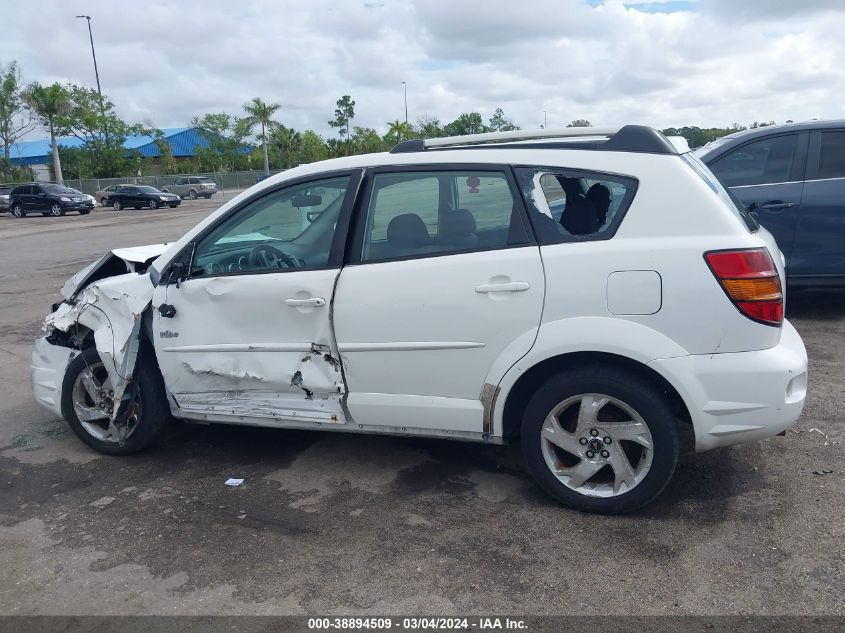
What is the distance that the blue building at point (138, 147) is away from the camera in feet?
226

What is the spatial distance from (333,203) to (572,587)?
2.26 meters

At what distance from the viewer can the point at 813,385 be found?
5277 millimetres

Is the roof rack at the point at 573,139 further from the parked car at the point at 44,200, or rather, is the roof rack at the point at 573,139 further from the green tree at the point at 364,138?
the green tree at the point at 364,138

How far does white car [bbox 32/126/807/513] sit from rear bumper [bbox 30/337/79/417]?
0.43m

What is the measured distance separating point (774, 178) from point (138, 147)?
227 feet

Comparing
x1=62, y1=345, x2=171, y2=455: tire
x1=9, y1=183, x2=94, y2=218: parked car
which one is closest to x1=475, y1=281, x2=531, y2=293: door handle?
x1=62, y1=345, x2=171, y2=455: tire

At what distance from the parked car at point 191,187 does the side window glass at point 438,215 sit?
4847 centimetres

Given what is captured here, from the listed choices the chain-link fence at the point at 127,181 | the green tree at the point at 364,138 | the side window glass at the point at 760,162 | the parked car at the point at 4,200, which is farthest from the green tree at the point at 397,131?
the side window glass at the point at 760,162

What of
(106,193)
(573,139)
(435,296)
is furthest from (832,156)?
(106,193)

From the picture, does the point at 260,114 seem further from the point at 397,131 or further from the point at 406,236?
the point at 406,236

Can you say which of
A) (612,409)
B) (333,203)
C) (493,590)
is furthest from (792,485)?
(333,203)

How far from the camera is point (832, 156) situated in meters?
6.77

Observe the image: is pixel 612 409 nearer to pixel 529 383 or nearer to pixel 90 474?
pixel 529 383

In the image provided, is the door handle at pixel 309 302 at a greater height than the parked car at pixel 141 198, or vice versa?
the door handle at pixel 309 302
